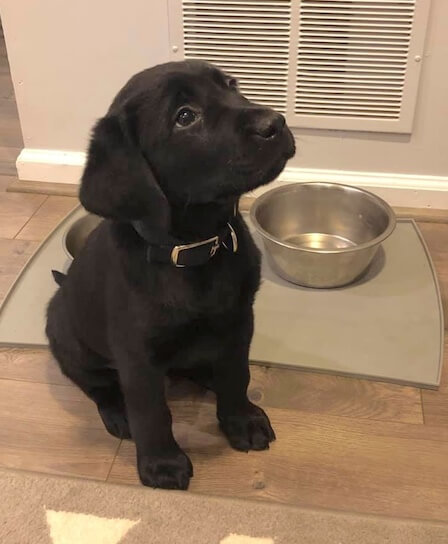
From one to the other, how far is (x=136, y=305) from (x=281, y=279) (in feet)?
2.82

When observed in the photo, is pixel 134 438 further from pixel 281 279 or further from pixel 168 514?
pixel 281 279

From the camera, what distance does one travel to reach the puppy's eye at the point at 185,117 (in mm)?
1115

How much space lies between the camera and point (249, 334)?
1409 mm

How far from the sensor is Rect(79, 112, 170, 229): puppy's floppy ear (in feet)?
3.56

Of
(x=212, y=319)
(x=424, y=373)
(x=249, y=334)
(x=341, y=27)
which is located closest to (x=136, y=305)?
(x=212, y=319)

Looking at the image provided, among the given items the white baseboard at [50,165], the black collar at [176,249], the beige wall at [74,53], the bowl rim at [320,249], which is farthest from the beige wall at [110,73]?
the black collar at [176,249]

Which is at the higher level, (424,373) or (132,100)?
(132,100)

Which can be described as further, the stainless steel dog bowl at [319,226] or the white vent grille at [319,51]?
the white vent grille at [319,51]

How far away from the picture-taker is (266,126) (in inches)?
42.8

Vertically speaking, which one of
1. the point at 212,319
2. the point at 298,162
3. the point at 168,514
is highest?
the point at 212,319

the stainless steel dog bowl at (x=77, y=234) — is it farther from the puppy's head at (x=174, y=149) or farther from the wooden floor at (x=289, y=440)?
the puppy's head at (x=174, y=149)

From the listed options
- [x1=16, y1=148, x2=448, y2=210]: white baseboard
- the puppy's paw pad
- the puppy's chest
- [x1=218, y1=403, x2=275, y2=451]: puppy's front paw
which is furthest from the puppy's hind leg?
[x1=16, y1=148, x2=448, y2=210]: white baseboard

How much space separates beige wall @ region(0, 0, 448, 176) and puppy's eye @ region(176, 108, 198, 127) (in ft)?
4.01

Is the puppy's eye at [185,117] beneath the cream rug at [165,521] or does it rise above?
above
